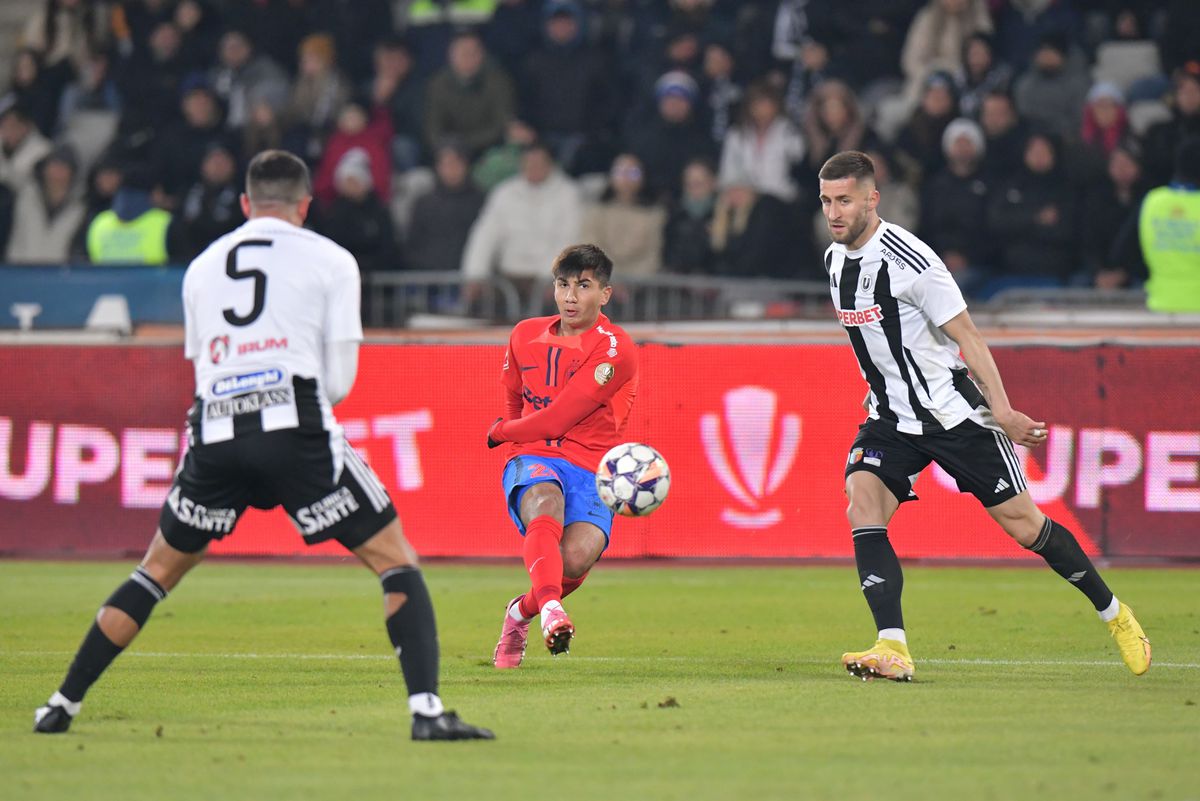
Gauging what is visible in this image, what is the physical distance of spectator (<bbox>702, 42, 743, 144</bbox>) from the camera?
19875mm

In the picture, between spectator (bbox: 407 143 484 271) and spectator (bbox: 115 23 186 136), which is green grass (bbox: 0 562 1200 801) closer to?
spectator (bbox: 407 143 484 271)

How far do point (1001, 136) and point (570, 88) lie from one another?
489cm

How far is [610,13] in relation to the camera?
2145 centimetres

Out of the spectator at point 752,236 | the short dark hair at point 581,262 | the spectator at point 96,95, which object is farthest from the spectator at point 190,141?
the short dark hair at point 581,262

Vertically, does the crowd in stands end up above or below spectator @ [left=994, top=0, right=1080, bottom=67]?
below

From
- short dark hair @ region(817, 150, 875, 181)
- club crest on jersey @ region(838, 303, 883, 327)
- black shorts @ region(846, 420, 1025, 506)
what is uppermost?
short dark hair @ region(817, 150, 875, 181)

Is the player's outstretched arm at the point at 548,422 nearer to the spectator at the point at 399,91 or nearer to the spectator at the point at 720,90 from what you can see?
the spectator at the point at 720,90

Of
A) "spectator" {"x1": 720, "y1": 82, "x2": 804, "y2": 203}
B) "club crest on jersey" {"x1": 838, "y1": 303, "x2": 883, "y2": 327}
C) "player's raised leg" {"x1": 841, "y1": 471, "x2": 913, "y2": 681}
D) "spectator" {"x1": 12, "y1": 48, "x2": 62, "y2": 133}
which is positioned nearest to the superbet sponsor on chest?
"club crest on jersey" {"x1": 838, "y1": 303, "x2": 883, "y2": 327}

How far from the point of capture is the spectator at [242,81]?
21.6 metres

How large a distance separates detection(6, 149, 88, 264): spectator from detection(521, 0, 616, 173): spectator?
5.24m

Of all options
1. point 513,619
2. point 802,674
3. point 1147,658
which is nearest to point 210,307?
point 513,619

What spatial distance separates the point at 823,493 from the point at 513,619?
17.1 feet

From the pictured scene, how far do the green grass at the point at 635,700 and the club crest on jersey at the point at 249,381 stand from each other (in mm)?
1268

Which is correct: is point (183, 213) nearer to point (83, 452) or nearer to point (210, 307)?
point (83, 452)
